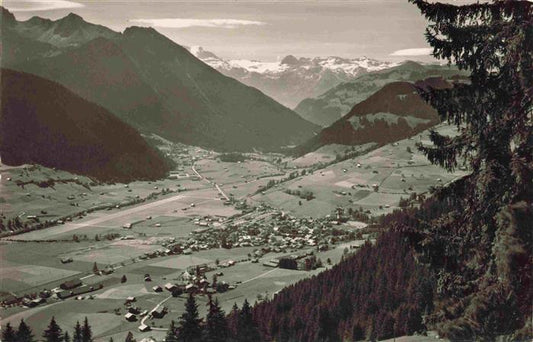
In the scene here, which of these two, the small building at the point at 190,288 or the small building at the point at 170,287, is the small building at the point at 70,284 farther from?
the small building at the point at 190,288

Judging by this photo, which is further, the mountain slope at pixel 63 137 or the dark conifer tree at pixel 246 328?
the mountain slope at pixel 63 137

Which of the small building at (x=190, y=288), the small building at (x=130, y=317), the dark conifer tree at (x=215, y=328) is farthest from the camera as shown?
the small building at (x=190, y=288)

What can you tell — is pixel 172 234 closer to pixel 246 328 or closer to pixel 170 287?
pixel 170 287

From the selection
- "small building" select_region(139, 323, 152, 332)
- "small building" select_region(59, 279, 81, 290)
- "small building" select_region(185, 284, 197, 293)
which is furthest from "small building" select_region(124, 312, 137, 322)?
"small building" select_region(59, 279, 81, 290)

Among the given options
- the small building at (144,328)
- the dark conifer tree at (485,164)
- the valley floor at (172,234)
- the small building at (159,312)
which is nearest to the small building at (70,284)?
the valley floor at (172,234)

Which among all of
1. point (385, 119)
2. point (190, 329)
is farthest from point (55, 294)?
point (385, 119)

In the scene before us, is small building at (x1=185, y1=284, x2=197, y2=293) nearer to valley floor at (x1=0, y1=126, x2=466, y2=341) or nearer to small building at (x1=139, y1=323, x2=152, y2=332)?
valley floor at (x1=0, y1=126, x2=466, y2=341)

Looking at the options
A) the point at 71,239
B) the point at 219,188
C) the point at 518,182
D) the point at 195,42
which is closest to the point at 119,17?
the point at 195,42

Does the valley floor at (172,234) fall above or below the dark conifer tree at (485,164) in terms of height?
below
